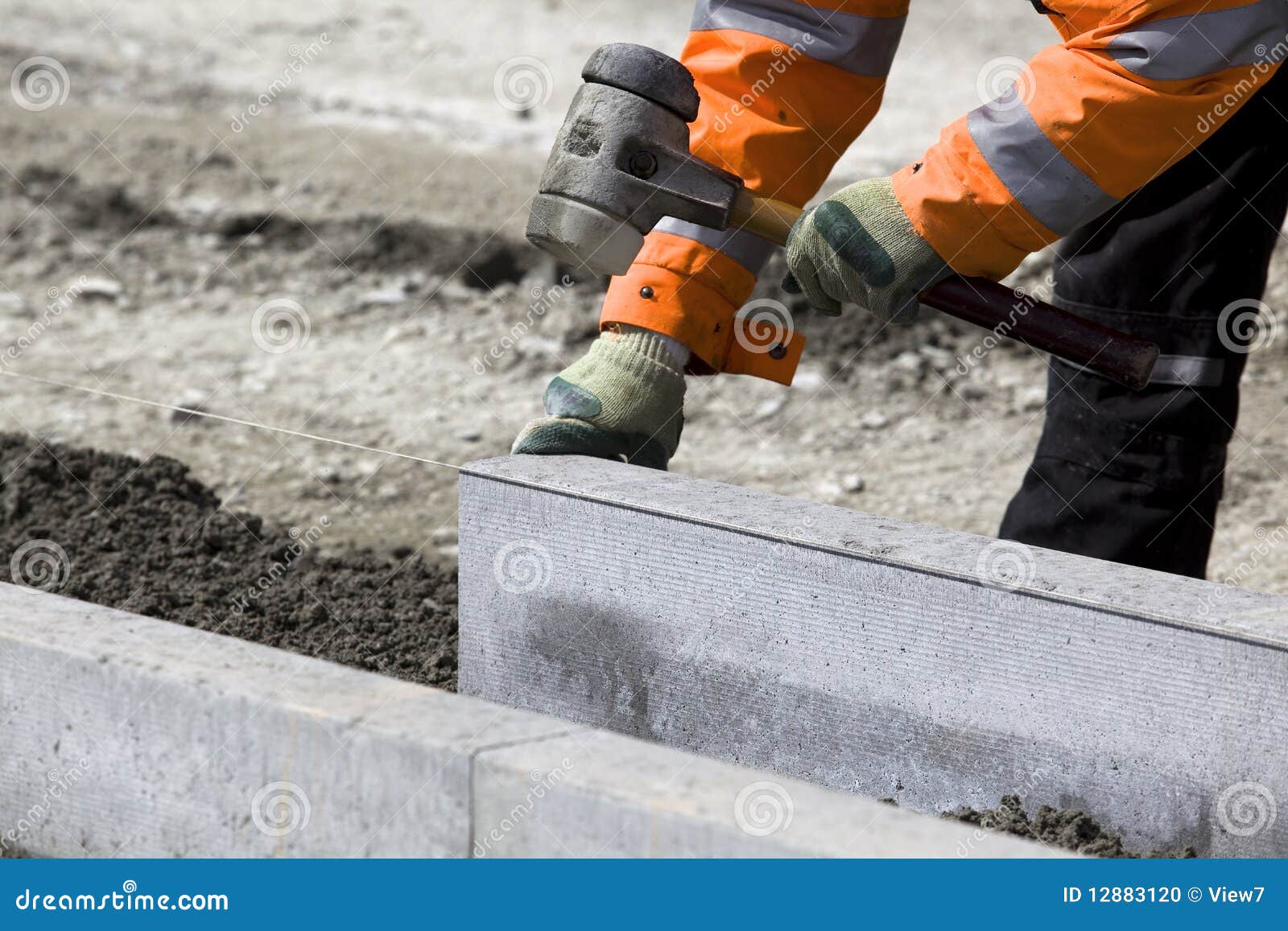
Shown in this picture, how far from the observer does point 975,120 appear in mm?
2555

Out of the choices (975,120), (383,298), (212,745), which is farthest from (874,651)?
(383,298)

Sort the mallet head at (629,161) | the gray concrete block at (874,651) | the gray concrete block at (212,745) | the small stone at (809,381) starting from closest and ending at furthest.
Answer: the gray concrete block at (212,745) < the gray concrete block at (874,651) < the mallet head at (629,161) < the small stone at (809,381)

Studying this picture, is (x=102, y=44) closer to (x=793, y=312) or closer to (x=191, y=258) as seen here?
(x=191, y=258)

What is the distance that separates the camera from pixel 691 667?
2766 millimetres

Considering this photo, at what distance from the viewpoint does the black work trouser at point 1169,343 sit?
3.17m

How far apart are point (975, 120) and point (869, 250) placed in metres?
0.28

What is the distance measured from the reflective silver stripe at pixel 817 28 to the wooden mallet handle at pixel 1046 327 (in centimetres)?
57

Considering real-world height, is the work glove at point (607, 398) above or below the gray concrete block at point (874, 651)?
above

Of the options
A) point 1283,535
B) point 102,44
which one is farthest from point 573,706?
point 102,44

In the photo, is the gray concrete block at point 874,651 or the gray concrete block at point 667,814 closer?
the gray concrete block at point 667,814

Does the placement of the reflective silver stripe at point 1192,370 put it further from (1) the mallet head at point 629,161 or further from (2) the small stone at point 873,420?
(2) the small stone at point 873,420

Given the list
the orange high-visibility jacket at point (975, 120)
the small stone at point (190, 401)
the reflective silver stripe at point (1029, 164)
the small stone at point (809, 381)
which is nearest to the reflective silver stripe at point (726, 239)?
the orange high-visibility jacket at point (975, 120)

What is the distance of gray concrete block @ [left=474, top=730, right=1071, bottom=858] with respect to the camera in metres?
1.90

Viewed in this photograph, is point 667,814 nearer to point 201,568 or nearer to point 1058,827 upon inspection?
point 1058,827
